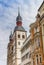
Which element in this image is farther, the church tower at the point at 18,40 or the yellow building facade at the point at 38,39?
the church tower at the point at 18,40

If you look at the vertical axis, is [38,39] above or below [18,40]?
below

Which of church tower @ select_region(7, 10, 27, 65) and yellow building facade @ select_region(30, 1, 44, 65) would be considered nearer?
yellow building facade @ select_region(30, 1, 44, 65)

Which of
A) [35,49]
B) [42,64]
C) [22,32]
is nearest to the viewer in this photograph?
[42,64]

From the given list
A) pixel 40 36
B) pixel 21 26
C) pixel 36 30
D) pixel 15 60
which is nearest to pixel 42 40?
pixel 40 36

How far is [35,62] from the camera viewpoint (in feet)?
162

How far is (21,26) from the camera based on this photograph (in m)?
89.5

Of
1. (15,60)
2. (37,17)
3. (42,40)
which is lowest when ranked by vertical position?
(15,60)

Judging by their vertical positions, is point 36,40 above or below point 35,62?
above

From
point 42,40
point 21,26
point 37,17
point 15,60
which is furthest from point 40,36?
point 21,26

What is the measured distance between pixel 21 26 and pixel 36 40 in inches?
1582

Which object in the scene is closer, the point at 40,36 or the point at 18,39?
the point at 40,36

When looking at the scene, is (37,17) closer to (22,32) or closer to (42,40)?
(42,40)

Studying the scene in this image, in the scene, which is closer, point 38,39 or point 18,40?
point 38,39

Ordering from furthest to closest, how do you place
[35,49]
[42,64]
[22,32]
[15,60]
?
[22,32] → [15,60] → [35,49] → [42,64]
